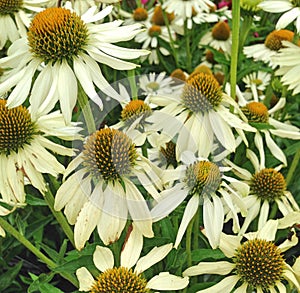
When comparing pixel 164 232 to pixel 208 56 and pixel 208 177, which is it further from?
pixel 208 56

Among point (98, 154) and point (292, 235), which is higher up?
point (98, 154)

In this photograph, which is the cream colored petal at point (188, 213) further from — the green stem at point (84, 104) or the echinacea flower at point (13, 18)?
the echinacea flower at point (13, 18)

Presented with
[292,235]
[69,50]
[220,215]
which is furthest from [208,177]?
[69,50]

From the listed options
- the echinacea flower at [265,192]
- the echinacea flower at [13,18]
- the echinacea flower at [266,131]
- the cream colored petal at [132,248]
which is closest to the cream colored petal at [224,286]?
the cream colored petal at [132,248]

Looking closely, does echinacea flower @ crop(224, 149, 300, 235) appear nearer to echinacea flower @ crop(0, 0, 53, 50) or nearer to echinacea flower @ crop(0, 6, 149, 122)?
echinacea flower @ crop(0, 6, 149, 122)

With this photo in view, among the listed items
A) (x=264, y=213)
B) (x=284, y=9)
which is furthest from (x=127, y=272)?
(x=284, y=9)

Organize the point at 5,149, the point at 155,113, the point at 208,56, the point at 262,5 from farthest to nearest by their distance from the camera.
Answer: the point at 208,56 < the point at 262,5 < the point at 155,113 < the point at 5,149

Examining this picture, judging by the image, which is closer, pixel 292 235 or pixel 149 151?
pixel 292 235

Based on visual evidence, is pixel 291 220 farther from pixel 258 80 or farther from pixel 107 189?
pixel 258 80

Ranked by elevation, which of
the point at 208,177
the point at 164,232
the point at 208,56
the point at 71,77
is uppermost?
the point at 71,77

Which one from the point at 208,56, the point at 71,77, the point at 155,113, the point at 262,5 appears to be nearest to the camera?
the point at 71,77
